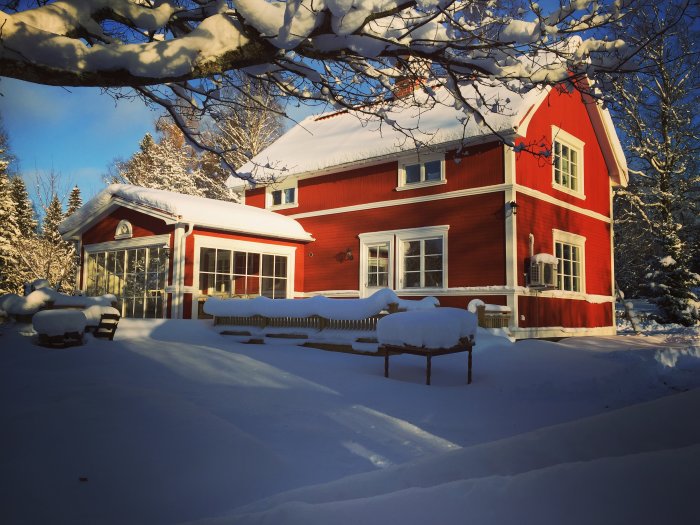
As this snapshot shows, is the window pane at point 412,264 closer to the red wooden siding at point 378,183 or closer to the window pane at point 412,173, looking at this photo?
the red wooden siding at point 378,183

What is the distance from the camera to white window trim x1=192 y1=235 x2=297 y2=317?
15.5m

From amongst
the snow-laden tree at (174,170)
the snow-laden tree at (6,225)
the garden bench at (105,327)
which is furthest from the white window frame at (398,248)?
the snow-laden tree at (6,225)

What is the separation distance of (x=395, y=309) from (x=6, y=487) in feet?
27.1

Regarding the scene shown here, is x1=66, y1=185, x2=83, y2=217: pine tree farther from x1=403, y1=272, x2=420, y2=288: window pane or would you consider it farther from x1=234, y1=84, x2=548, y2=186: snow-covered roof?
x1=403, y1=272, x2=420, y2=288: window pane

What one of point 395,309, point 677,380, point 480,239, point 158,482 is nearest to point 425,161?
point 480,239

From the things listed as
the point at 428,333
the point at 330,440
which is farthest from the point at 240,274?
the point at 330,440

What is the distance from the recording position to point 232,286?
1642 cm

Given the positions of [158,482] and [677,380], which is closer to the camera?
[158,482]

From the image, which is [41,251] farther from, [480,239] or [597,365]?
[597,365]

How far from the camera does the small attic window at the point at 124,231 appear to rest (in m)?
16.8

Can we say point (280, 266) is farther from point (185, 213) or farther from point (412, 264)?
point (412, 264)

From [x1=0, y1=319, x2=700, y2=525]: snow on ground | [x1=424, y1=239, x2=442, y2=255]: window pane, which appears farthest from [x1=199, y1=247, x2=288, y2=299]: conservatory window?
[x1=0, y1=319, x2=700, y2=525]: snow on ground

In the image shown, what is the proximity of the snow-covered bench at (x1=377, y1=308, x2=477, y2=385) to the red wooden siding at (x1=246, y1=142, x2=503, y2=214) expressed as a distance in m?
5.80

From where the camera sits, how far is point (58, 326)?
8945 mm
